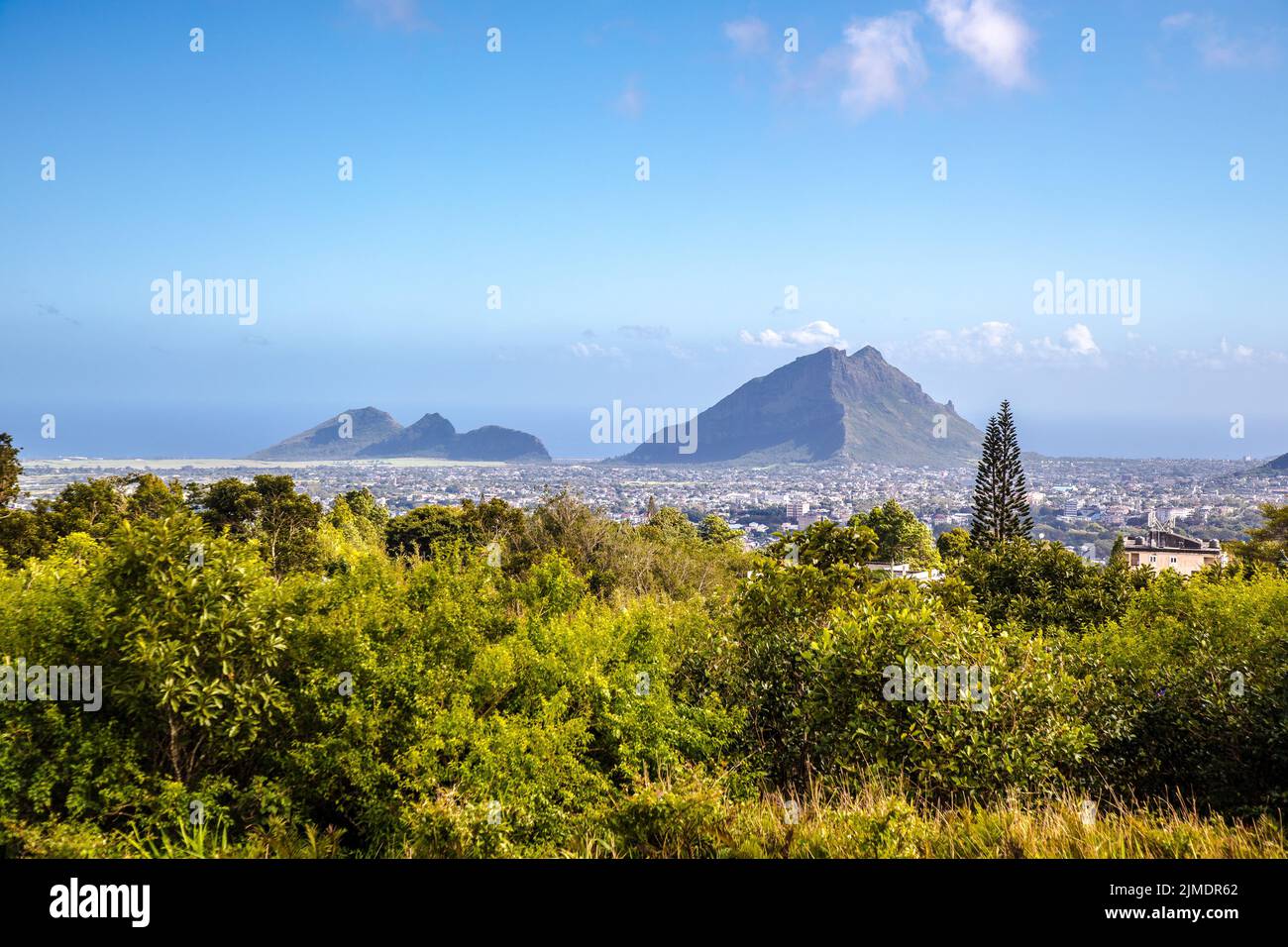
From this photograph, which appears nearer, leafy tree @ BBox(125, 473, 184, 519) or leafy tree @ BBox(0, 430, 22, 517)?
leafy tree @ BBox(0, 430, 22, 517)

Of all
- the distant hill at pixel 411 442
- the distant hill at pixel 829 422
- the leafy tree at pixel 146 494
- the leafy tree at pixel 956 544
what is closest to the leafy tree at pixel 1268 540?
the leafy tree at pixel 956 544

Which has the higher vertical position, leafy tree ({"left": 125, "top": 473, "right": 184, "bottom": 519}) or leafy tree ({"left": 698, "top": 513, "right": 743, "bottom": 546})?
leafy tree ({"left": 125, "top": 473, "right": 184, "bottom": 519})

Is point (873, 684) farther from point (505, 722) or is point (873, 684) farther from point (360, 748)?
point (360, 748)

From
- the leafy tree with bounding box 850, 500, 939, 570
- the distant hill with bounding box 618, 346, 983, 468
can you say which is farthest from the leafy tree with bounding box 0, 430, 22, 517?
the distant hill with bounding box 618, 346, 983, 468

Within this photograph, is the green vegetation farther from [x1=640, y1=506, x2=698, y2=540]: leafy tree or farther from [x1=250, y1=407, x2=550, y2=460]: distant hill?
[x1=250, y1=407, x2=550, y2=460]: distant hill

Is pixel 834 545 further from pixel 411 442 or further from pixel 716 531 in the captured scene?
pixel 411 442

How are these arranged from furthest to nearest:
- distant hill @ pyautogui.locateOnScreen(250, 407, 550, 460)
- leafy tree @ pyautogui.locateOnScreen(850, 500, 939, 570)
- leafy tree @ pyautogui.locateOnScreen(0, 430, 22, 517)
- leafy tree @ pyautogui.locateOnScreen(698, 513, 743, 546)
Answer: distant hill @ pyautogui.locateOnScreen(250, 407, 550, 460) < leafy tree @ pyautogui.locateOnScreen(698, 513, 743, 546) < leafy tree @ pyautogui.locateOnScreen(850, 500, 939, 570) < leafy tree @ pyautogui.locateOnScreen(0, 430, 22, 517)
